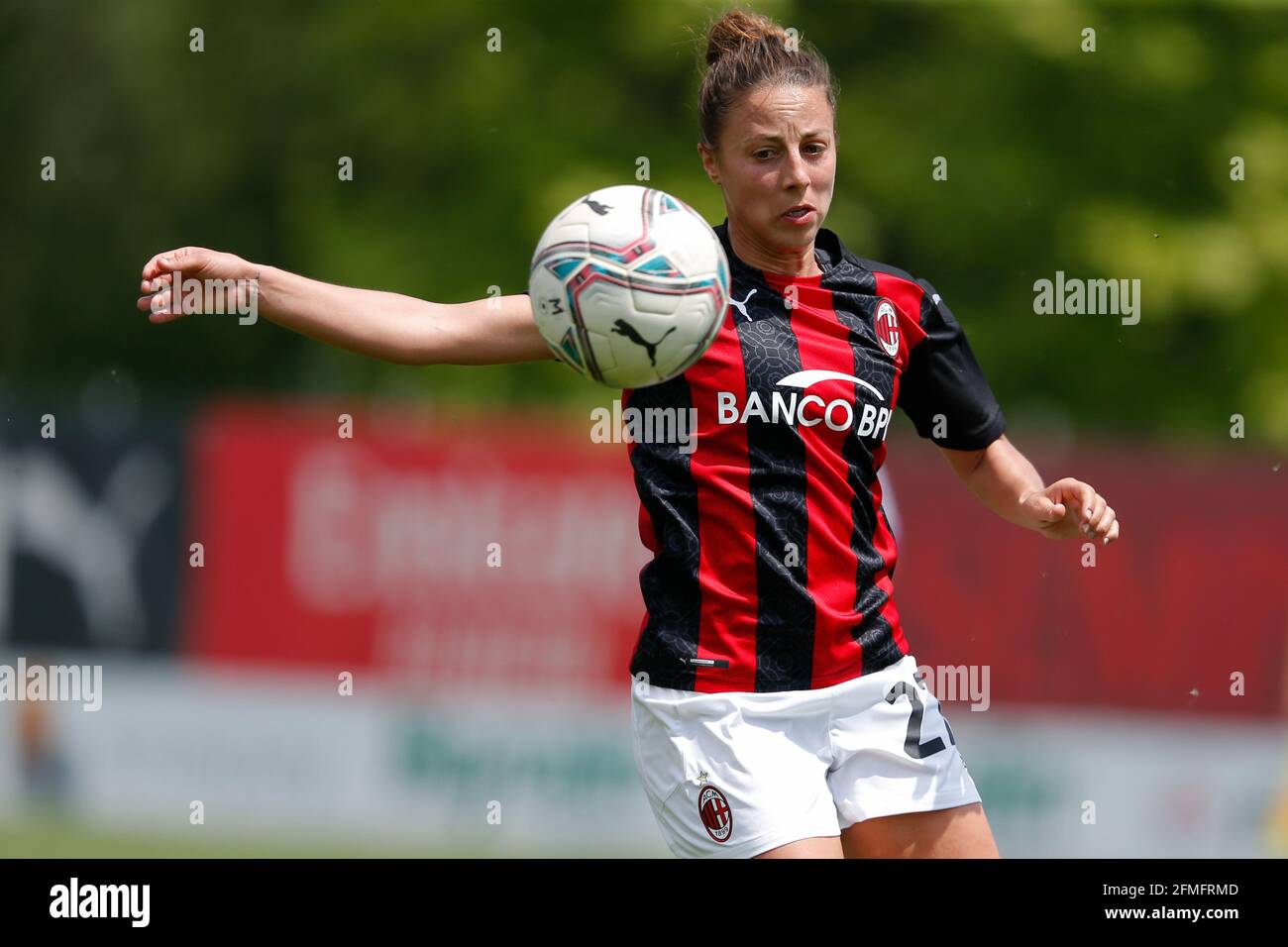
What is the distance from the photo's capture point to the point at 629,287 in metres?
3.95

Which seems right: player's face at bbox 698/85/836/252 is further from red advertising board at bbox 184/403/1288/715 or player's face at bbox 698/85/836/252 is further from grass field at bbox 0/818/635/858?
grass field at bbox 0/818/635/858

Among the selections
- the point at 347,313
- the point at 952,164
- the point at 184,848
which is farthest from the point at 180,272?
the point at 952,164

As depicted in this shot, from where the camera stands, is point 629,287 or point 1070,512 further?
point 1070,512

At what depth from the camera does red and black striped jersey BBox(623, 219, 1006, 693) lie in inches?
167

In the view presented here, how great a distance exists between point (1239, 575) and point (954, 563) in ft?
5.54

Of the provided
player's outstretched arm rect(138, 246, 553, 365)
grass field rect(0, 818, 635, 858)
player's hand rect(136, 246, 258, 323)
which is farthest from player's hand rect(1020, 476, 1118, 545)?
grass field rect(0, 818, 635, 858)

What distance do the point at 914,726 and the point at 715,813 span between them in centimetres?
56

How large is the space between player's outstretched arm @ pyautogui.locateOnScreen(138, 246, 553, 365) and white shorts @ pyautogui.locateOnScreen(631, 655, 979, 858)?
959mm

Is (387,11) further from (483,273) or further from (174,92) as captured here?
(174,92)

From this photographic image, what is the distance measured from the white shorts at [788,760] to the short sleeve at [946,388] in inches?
27.2

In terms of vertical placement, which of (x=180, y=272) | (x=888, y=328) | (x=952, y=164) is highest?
(x=952, y=164)

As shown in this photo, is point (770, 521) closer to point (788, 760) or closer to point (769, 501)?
point (769, 501)

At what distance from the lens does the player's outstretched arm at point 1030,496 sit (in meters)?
4.46

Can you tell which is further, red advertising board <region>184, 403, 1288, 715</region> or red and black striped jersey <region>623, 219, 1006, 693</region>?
red advertising board <region>184, 403, 1288, 715</region>
